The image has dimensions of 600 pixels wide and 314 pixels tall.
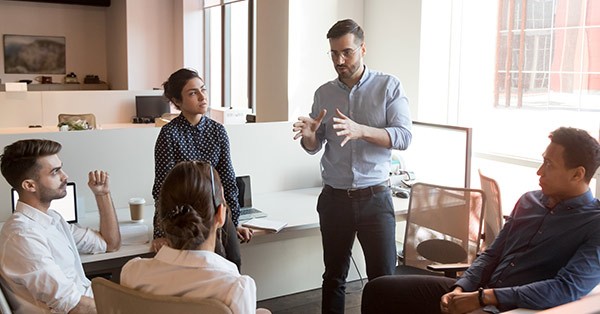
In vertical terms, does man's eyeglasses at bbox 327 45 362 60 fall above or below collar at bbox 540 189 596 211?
above

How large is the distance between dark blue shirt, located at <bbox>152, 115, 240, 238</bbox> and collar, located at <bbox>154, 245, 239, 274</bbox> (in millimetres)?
1018

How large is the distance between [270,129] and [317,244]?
81 cm

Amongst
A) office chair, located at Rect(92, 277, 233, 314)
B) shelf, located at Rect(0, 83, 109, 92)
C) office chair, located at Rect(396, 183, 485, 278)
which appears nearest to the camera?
office chair, located at Rect(92, 277, 233, 314)

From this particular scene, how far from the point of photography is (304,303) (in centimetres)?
371

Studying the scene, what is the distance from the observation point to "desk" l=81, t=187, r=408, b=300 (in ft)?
10.5

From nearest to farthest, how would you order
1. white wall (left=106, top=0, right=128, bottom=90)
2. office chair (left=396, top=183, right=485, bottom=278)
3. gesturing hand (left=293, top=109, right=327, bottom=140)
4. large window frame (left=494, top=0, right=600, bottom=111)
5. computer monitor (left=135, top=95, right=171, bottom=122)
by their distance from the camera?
1. gesturing hand (left=293, top=109, right=327, bottom=140)
2. office chair (left=396, top=183, right=485, bottom=278)
3. large window frame (left=494, top=0, right=600, bottom=111)
4. computer monitor (left=135, top=95, right=171, bottom=122)
5. white wall (left=106, top=0, right=128, bottom=90)

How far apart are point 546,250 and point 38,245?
1.78 m

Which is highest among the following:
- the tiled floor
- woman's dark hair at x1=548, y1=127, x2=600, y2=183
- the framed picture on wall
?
the framed picture on wall

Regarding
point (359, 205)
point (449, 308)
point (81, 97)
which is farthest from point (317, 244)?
point (81, 97)

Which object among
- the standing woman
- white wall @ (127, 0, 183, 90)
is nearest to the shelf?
white wall @ (127, 0, 183, 90)

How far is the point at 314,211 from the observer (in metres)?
3.30

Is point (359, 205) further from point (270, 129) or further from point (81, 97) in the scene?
point (81, 97)

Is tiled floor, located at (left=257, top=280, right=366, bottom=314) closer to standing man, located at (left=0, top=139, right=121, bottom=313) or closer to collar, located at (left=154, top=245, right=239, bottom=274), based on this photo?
standing man, located at (left=0, top=139, right=121, bottom=313)

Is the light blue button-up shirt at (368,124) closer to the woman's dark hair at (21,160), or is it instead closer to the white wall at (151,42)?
the woman's dark hair at (21,160)
